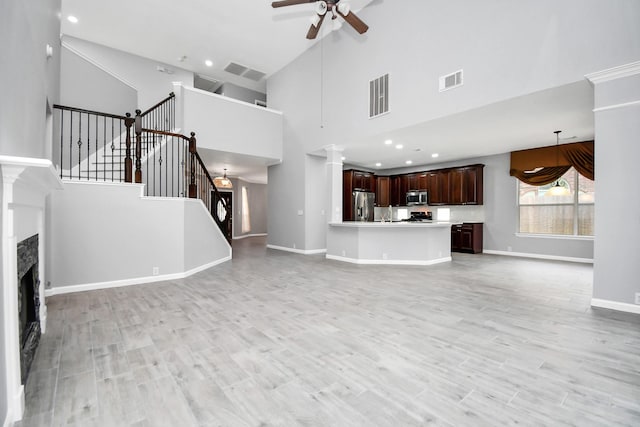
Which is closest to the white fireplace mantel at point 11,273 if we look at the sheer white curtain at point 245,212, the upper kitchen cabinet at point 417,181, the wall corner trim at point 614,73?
the wall corner trim at point 614,73

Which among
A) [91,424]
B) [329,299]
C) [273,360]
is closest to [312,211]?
[329,299]

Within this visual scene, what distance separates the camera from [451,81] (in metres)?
4.84

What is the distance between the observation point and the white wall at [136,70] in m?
7.52

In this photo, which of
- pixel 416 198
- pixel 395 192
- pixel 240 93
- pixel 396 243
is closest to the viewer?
pixel 396 243

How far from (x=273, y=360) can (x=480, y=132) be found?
5.96 meters

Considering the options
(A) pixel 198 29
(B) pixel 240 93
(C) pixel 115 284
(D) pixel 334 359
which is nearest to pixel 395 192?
(B) pixel 240 93

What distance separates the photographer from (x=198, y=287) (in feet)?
14.4

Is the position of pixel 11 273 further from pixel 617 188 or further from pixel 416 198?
pixel 416 198

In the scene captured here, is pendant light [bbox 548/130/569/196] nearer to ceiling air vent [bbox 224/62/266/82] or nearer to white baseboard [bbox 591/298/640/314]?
white baseboard [bbox 591/298/640/314]

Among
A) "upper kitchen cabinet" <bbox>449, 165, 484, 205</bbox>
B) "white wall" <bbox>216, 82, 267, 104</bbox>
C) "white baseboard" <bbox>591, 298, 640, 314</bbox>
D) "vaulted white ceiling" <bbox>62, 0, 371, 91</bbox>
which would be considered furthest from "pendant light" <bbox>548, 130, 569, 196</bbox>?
"white wall" <bbox>216, 82, 267, 104</bbox>

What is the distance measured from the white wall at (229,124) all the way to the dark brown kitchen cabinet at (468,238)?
230 inches

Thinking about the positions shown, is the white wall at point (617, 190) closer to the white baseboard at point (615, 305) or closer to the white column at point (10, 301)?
the white baseboard at point (615, 305)

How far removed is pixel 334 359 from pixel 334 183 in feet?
17.7

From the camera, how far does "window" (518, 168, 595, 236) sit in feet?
22.9
